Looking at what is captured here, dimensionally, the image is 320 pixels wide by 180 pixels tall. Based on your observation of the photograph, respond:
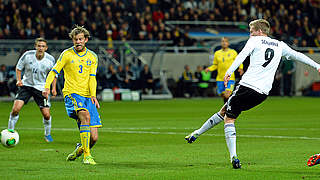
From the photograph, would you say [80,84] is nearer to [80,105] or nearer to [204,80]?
[80,105]

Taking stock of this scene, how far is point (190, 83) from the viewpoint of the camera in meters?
37.3

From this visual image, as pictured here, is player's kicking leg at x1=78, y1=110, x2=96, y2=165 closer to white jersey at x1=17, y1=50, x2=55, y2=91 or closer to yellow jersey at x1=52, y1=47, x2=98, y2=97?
yellow jersey at x1=52, y1=47, x2=98, y2=97

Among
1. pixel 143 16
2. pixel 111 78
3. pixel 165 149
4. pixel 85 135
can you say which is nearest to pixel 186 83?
pixel 143 16

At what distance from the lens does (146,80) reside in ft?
116

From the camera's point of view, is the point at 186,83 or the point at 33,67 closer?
the point at 33,67

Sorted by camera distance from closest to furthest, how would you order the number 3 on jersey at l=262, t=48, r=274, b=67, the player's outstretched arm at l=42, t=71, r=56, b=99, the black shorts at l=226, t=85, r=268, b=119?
the number 3 on jersey at l=262, t=48, r=274, b=67
the black shorts at l=226, t=85, r=268, b=119
the player's outstretched arm at l=42, t=71, r=56, b=99

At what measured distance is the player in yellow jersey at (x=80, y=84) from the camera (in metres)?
11.2

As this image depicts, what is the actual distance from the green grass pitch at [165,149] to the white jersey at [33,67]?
129cm

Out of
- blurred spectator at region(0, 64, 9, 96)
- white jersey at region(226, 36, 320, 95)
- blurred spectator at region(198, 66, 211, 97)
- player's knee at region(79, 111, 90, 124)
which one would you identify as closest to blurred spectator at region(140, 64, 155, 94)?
blurred spectator at region(198, 66, 211, 97)

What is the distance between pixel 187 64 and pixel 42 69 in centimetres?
2308

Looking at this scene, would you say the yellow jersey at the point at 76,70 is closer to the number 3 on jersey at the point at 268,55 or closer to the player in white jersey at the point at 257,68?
the player in white jersey at the point at 257,68

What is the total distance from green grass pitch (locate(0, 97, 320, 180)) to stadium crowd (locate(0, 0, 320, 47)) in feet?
35.0

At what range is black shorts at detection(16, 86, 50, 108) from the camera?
1579 centimetres

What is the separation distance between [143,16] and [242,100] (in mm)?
27974
